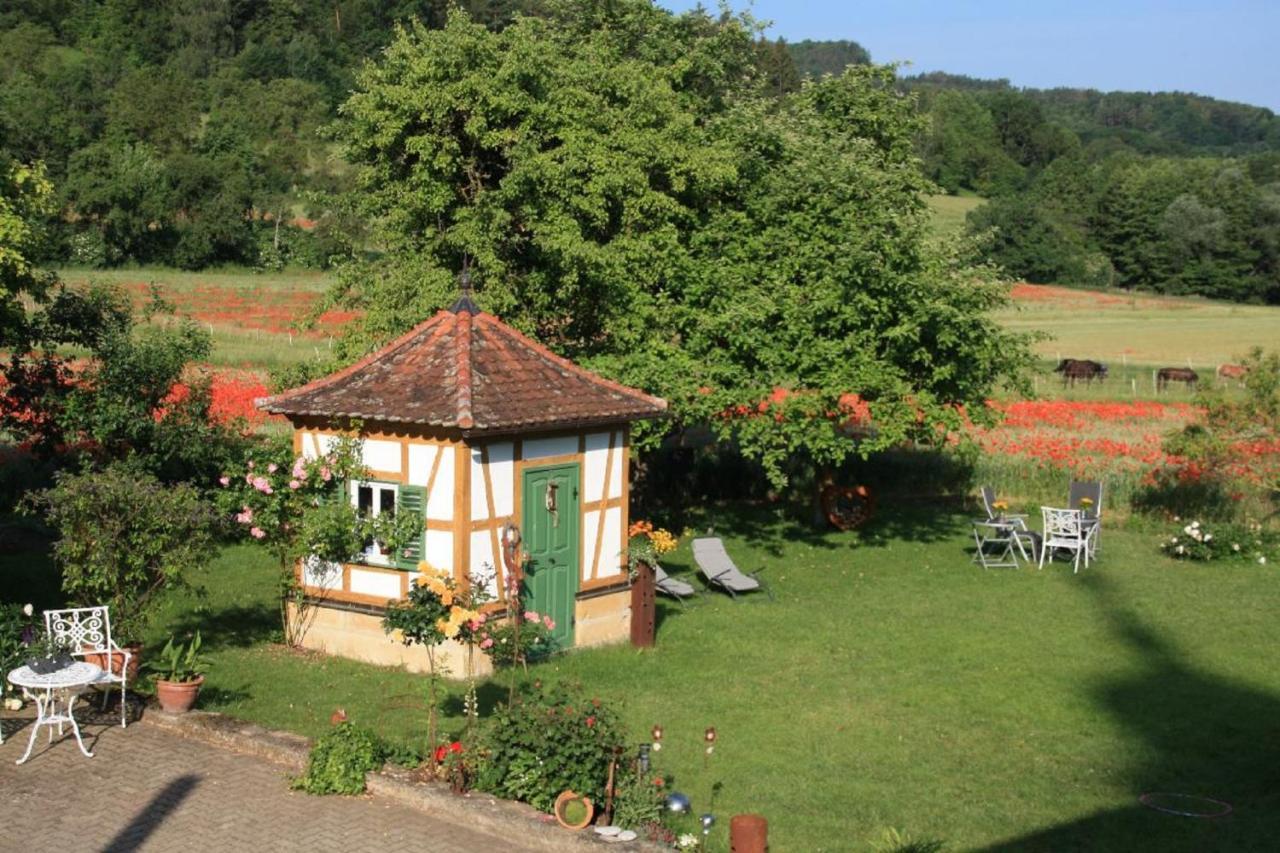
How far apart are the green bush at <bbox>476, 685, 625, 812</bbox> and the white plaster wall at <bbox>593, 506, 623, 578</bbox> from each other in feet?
17.7

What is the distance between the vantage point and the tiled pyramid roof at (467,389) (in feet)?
46.8

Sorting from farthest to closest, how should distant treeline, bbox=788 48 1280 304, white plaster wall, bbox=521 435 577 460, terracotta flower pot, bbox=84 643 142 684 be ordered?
distant treeline, bbox=788 48 1280 304 < white plaster wall, bbox=521 435 577 460 < terracotta flower pot, bbox=84 643 142 684

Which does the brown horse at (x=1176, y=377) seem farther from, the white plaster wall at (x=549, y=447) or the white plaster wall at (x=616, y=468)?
the white plaster wall at (x=549, y=447)

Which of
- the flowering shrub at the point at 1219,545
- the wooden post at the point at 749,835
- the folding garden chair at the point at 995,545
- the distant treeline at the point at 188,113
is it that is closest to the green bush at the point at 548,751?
the wooden post at the point at 749,835

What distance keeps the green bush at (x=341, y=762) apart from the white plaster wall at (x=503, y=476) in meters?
4.11

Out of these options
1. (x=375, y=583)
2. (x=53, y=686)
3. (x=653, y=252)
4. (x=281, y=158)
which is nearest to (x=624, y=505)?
(x=375, y=583)

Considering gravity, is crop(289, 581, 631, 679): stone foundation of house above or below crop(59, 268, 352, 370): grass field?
below

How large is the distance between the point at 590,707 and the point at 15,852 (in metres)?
3.86

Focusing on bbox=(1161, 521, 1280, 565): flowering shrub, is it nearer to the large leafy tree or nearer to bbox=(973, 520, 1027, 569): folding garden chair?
bbox=(973, 520, 1027, 569): folding garden chair

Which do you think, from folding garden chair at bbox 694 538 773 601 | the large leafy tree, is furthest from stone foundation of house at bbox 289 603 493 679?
the large leafy tree

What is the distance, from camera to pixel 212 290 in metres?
59.9

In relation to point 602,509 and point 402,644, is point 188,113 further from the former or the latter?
point 402,644

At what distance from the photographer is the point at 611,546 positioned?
1574 cm

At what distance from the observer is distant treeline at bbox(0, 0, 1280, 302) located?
67875 mm
